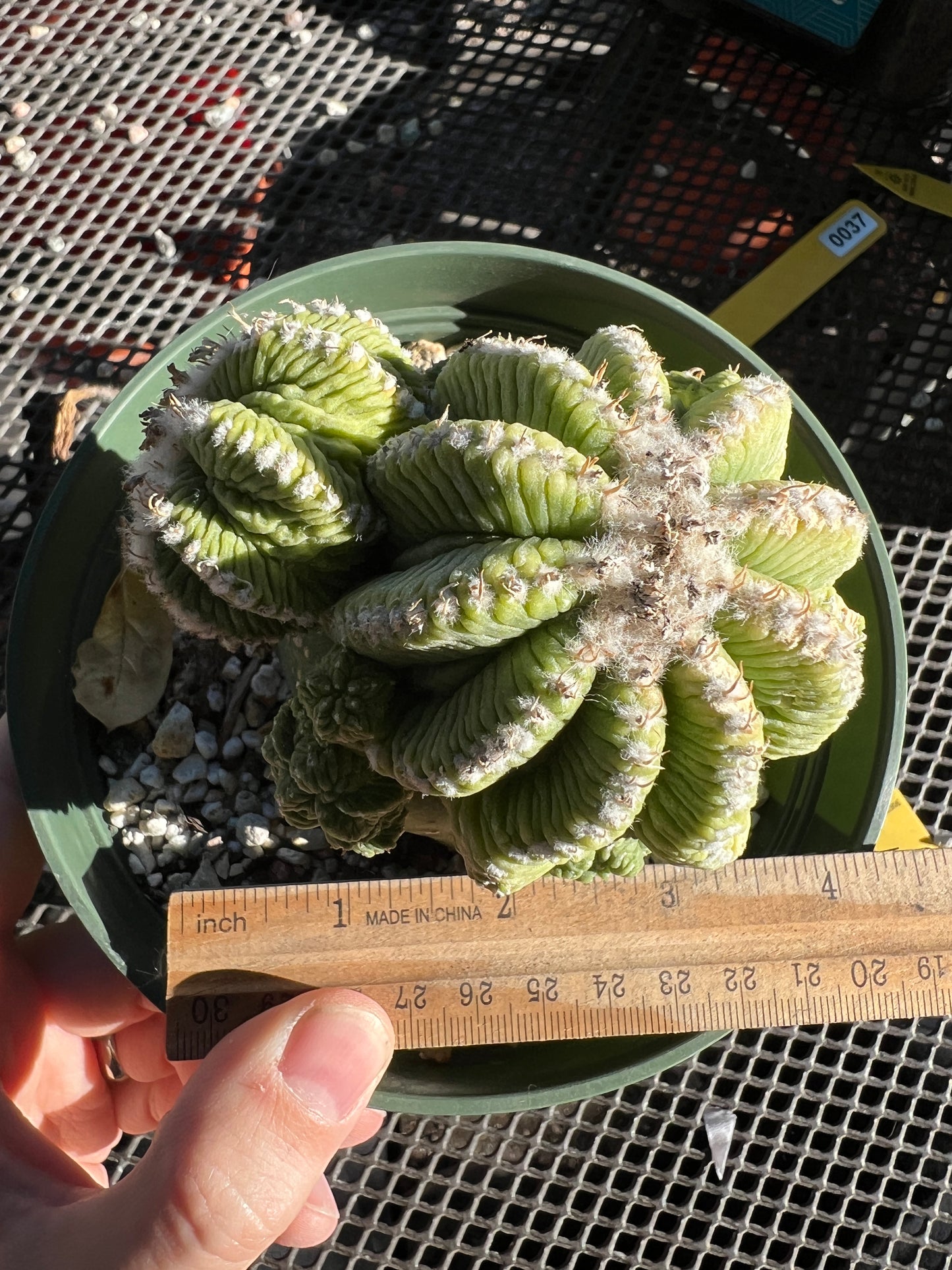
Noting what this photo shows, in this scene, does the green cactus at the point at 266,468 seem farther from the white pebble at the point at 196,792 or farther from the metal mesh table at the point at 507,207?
the metal mesh table at the point at 507,207

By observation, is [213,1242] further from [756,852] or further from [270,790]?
[756,852]

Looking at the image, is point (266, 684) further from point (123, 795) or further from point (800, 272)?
point (800, 272)

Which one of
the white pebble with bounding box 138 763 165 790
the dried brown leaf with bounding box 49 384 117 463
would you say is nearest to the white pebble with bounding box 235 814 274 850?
the white pebble with bounding box 138 763 165 790

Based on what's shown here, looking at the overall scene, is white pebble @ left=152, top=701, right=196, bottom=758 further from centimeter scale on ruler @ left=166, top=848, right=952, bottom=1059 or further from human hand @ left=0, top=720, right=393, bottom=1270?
human hand @ left=0, top=720, right=393, bottom=1270

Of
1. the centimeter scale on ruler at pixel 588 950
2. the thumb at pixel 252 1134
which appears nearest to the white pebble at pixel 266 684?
the centimeter scale on ruler at pixel 588 950

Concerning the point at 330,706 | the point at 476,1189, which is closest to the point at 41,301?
the point at 330,706
